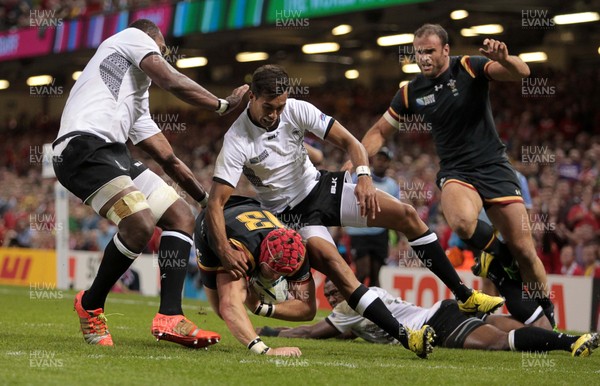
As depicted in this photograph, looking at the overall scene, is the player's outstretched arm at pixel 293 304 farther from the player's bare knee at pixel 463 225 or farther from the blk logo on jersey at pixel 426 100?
the blk logo on jersey at pixel 426 100

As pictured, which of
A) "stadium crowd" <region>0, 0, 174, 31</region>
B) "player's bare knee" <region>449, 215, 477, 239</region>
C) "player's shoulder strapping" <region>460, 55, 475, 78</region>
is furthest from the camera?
"stadium crowd" <region>0, 0, 174, 31</region>

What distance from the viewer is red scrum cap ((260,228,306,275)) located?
22.7ft

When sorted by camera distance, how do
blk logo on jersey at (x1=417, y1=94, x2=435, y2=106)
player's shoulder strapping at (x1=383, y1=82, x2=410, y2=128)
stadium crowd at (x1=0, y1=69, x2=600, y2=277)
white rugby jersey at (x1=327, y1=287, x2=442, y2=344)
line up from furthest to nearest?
stadium crowd at (x1=0, y1=69, x2=600, y2=277)
player's shoulder strapping at (x1=383, y1=82, x2=410, y2=128)
blk logo on jersey at (x1=417, y1=94, x2=435, y2=106)
white rugby jersey at (x1=327, y1=287, x2=442, y2=344)

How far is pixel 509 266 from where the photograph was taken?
341 inches

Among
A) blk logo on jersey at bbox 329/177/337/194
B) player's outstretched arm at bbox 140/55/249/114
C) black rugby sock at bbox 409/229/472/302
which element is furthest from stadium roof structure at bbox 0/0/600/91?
player's outstretched arm at bbox 140/55/249/114

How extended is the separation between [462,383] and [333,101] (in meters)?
20.1

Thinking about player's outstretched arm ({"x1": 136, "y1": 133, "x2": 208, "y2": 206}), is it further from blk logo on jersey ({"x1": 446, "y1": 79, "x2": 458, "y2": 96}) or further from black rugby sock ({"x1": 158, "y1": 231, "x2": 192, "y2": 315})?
blk logo on jersey ({"x1": 446, "y1": 79, "x2": 458, "y2": 96})

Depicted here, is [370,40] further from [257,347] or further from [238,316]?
[257,347]

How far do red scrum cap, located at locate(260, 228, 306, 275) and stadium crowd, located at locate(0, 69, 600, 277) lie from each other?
12.0 feet

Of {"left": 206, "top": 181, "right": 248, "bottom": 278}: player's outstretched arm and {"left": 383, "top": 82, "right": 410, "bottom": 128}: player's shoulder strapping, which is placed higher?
{"left": 383, "top": 82, "right": 410, "bottom": 128}: player's shoulder strapping

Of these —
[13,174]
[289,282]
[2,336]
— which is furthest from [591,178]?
[13,174]

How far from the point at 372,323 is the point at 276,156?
5.75 ft

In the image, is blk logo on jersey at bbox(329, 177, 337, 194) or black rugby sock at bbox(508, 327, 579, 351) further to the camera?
blk logo on jersey at bbox(329, 177, 337, 194)

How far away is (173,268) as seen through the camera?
23.4ft
